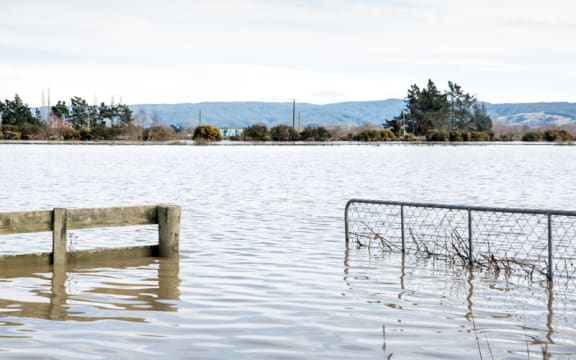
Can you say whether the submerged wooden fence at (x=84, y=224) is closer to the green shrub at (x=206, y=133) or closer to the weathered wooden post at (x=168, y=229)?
the weathered wooden post at (x=168, y=229)

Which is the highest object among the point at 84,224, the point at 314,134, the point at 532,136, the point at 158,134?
the point at 532,136

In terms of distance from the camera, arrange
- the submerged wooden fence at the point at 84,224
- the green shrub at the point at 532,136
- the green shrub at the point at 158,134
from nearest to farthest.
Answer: the submerged wooden fence at the point at 84,224, the green shrub at the point at 158,134, the green shrub at the point at 532,136

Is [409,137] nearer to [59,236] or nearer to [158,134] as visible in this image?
[158,134]

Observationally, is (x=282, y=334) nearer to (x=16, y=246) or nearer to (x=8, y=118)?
(x=16, y=246)

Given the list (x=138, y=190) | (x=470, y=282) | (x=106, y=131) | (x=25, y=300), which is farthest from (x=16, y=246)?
(x=106, y=131)

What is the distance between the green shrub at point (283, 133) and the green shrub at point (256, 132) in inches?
77.5

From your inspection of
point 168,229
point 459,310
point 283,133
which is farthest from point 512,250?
point 283,133

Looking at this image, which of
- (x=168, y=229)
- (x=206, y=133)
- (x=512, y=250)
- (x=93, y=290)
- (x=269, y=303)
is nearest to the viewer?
(x=269, y=303)

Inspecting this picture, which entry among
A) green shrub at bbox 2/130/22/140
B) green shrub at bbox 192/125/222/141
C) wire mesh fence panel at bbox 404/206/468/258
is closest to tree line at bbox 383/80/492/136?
green shrub at bbox 192/125/222/141

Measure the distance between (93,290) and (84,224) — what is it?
1.96 m

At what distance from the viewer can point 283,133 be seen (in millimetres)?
133750

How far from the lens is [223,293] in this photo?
12555 mm

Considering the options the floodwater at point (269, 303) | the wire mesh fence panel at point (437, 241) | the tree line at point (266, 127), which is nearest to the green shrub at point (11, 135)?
the tree line at point (266, 127)

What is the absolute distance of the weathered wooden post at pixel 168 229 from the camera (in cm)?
1519
